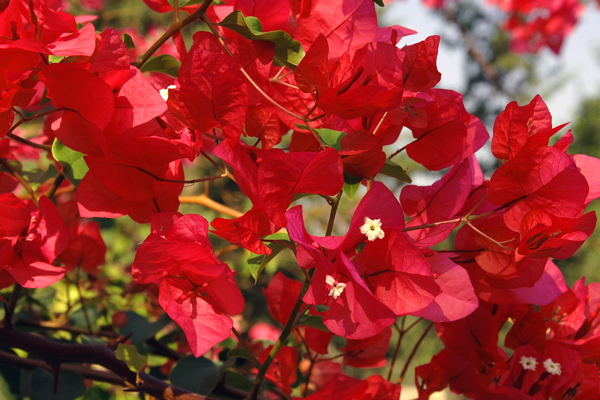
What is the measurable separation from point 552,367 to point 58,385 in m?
0.43

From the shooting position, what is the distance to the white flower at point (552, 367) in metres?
0.47

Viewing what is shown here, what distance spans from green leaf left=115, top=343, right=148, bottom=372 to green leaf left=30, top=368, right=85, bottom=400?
13 centimetres

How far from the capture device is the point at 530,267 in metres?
0.42

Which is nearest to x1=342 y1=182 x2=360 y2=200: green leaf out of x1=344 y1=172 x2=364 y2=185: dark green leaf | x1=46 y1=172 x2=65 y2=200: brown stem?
x1=344 y1=172 x2=364 y2=185: dark green leaf

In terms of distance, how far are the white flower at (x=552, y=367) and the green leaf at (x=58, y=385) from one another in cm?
41

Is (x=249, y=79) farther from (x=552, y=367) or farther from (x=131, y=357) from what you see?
(x=552, y=367)

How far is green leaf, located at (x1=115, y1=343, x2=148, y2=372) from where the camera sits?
0.42 m

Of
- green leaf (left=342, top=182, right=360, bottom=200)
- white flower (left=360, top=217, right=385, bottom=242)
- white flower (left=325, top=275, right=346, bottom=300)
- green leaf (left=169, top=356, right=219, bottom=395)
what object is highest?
green leaf (left=342, top=182, right=360, bottom=200)

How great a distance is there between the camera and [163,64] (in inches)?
18.3

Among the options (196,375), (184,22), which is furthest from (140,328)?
(184,22)

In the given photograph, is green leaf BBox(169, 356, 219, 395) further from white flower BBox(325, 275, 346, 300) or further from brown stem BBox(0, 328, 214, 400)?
white flower BBox(325, 275, 346, 300)

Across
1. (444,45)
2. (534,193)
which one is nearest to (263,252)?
(534,193)

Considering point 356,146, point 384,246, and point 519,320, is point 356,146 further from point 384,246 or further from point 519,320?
point 519,320

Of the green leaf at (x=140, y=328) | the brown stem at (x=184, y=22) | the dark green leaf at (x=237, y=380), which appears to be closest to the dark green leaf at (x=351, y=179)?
the brown stem at (x=184, y=22)
